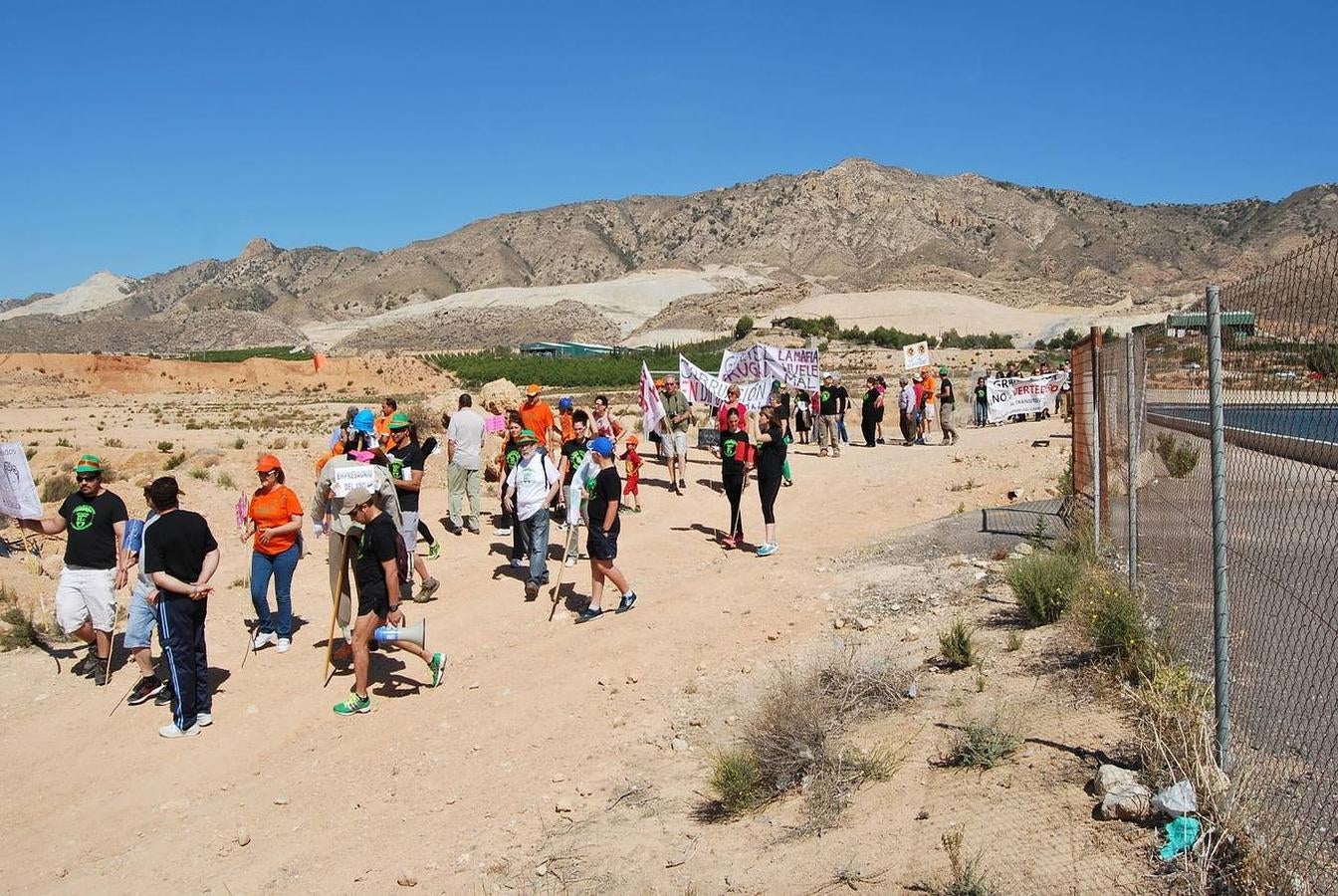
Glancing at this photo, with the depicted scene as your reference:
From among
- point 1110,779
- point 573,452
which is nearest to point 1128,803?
point 1110,779

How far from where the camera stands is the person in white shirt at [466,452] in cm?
1367

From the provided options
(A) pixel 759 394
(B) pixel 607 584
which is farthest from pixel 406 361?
(B) pixel 607 584

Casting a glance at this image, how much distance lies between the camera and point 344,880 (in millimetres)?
5965

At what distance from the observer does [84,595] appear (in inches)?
348

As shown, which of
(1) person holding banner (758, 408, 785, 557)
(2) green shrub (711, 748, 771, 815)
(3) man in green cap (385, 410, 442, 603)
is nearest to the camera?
(2) green shrub (711, 748, 771, 815)

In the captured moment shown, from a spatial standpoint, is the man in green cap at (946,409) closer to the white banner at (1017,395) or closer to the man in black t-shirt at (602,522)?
the white banner at (1017,395)

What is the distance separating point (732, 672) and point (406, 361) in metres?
64.7

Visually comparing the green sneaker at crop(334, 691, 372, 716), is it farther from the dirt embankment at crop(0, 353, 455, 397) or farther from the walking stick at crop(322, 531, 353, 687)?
the dirt embankment at crop(0, 353, 455, 397)

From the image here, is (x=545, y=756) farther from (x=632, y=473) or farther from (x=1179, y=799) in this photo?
(x=632, y=473)

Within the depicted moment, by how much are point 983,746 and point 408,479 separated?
25.0 feet

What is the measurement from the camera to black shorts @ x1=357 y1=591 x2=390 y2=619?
8164mm

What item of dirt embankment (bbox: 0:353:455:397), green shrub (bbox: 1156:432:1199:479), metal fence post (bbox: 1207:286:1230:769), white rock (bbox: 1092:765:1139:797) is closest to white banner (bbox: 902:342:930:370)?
green shrub (bbox: 1156:432:1199:479)

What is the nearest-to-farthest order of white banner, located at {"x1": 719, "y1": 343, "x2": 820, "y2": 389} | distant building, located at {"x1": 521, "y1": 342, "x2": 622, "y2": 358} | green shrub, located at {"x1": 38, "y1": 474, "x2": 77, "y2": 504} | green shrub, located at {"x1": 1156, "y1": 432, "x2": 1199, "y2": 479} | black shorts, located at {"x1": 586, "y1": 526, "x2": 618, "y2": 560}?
green shrub, located at {"x1": 1156, "y1": 432, "x2": 1199, "y2": 479} → black shorts, located at {"x1": 586, "y1": 526, "x2": 618, "y2": 560} → green shrub, located at {"x1": 38, "y1": 474, "x2": 77, "y2": 504} → white banner, located at {"x1": 719, "y1": 343, "x2": 820, "y2": 389} → distant building, located at {"x1": 521, "y1": 342, "x2": 622, "y2": 358}

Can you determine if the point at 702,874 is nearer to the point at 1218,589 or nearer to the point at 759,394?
the point at 1218,589
